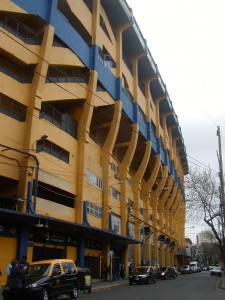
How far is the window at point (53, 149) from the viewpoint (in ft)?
87.1

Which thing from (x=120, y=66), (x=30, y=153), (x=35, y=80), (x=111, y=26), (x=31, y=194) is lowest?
(x=31, y=194)

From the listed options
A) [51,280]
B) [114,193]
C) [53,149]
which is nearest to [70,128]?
[53,149]

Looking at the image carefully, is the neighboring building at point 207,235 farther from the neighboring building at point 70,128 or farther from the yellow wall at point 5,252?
the yellow wall at point 5,252

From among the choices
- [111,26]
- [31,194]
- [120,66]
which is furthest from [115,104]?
[31,194]

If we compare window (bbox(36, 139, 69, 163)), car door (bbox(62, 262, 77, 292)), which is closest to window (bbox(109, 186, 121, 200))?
window (bbox(36, 139, 69, 163))

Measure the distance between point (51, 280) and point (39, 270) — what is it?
709 millimetres

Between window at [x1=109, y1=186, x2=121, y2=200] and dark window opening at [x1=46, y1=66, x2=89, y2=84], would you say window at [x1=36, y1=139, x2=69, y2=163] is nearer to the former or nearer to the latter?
dark window opening at [x1=46, y1=66, x2=89, y2=84]

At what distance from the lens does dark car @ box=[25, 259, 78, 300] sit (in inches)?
581

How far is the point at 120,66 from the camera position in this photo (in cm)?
3881

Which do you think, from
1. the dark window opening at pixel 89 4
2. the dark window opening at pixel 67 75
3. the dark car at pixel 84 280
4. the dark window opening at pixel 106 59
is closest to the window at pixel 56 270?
the dark car at pixel 84 280

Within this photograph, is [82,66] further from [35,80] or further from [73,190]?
[73,190]

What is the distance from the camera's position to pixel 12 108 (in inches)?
992

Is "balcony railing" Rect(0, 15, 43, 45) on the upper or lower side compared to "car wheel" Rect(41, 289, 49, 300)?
upper

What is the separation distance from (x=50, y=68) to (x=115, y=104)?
30.4ft
